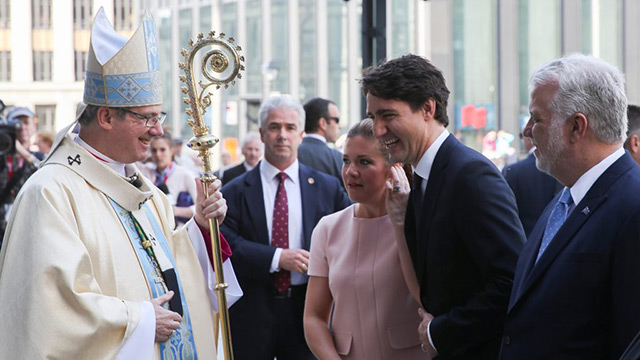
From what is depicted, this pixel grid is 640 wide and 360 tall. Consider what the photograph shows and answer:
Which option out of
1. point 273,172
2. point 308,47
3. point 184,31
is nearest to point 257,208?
point 273,172

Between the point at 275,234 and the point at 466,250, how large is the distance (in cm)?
237

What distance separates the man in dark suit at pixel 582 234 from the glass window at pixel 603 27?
36.1 metres

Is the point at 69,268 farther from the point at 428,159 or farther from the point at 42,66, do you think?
the point at 42,66

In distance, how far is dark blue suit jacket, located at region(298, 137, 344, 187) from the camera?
23.7ft

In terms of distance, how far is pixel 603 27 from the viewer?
3778cm

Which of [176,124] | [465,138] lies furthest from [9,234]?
[176,124]

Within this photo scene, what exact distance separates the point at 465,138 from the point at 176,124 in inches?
691

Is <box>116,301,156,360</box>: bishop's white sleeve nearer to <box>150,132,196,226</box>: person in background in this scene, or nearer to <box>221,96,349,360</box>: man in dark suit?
<box>221,96,349,360</box>: man in dark suit

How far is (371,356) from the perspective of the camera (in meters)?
3.93

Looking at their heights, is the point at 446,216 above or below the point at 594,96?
below

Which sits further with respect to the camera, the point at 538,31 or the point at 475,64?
the point at 475,64

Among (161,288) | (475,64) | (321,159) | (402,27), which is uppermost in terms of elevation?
(402,27)

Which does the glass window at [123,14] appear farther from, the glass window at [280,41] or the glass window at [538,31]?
the glass window at [538,31]

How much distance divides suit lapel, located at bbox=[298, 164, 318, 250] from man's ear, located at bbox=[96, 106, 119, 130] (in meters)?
2.12
